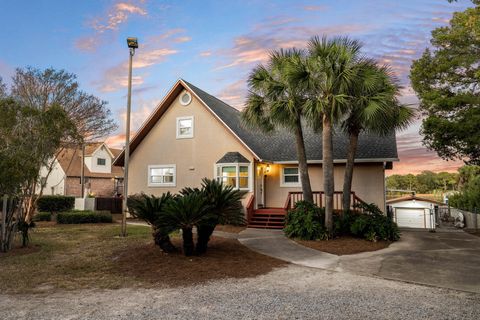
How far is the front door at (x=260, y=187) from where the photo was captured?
16.8 meters

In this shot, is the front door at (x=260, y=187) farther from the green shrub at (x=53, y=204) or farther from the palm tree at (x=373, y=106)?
the green shrub at (x=53, y=204)

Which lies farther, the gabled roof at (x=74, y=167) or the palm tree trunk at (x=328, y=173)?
the gabled roof at (x=74, y=167)

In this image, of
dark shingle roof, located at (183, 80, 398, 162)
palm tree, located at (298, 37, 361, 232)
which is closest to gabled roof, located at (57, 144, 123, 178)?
dark shingle roof, located at (183, 80, 398, 162)

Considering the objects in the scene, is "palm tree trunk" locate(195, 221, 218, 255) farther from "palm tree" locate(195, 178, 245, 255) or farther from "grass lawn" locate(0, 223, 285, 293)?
"grass lawn" locate(0, 223, 285, 293)

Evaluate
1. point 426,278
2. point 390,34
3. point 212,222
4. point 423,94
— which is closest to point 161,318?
point 212,222

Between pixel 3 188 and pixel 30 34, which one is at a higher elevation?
pixel 30 34

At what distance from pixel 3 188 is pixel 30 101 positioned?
47.4 ft

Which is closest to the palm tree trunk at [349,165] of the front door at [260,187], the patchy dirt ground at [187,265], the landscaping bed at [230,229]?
the landscaping bed at [230,229]

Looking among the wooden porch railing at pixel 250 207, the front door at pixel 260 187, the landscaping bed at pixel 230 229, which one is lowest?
the landscaping bed at pixel 230 229

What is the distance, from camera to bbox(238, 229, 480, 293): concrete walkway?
274 inches

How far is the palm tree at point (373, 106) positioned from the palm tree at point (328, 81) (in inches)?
18.8

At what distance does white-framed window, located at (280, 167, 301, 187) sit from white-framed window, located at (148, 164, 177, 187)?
597cm

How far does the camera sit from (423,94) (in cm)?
1605

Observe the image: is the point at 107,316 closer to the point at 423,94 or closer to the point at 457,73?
the point at 423,94
